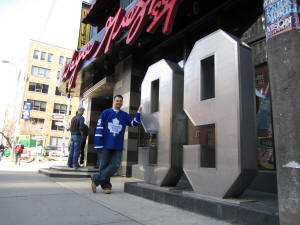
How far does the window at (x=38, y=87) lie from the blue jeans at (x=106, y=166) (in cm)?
4704

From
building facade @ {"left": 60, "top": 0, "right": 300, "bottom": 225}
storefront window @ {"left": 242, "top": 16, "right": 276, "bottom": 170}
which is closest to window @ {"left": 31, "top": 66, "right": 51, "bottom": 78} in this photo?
building facade @ {"left": 60, "top": 0, "right": 300, "bottom": 225}

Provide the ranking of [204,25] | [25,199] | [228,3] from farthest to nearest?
[204,25]
[228,3]
[25,199]

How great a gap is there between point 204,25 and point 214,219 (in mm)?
5135

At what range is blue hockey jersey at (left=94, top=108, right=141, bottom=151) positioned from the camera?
15.2 ft

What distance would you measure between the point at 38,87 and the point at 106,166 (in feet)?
156

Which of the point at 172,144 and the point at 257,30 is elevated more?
the point at 257,30

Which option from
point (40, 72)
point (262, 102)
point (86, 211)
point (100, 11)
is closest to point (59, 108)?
point (40, 72)

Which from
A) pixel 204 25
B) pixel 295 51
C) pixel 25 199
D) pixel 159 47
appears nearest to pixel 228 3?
pixel 204 25

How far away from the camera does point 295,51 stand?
215 centimetres

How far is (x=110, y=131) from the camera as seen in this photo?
4695 mm

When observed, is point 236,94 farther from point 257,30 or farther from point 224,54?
point 257,30

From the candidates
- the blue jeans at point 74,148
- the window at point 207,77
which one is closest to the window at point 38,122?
the blue jeans at point 74,148

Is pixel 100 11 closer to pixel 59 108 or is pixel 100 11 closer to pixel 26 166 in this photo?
pixel 26 166

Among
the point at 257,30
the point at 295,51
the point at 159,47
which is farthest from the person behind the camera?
the point at 159,47
